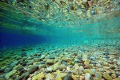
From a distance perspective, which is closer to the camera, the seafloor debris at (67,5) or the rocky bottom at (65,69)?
the rocky bottom at (65,69)

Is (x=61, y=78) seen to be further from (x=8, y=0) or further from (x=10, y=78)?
(x=8, y=0)

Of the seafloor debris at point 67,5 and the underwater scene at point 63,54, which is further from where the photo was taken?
the seafloor debris at point 67,5

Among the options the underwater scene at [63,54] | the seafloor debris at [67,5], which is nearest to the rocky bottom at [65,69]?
the underwater scene at [63,54]

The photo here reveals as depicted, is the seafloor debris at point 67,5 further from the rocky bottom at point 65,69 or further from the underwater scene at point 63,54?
the rocky bottom at point 65,69

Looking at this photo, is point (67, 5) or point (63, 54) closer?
point (63, 54)

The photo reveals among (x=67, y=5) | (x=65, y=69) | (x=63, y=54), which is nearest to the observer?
(x=65, y=69)

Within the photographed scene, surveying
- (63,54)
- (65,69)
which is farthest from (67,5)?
(65,69)

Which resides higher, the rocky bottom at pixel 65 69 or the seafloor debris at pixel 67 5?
the seafloor debris at pixel 67 5

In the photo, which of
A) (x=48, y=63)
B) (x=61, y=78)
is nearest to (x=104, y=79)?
(x=61, y=78)

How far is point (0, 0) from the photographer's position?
22.6ft

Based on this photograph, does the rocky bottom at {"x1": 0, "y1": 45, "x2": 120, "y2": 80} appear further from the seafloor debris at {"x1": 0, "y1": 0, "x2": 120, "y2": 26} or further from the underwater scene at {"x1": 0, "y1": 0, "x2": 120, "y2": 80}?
the seafloor debris at {"x1": 0, "y1": 0, "x2": 120, "y2": 26}

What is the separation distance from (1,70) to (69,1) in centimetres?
812

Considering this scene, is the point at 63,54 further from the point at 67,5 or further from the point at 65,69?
the point at 67,5

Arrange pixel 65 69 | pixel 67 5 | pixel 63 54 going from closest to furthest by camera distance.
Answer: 1. pixel 65 69
2. pixel 63 54
3. pixel 67 5
